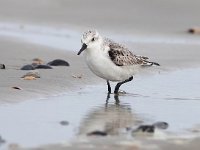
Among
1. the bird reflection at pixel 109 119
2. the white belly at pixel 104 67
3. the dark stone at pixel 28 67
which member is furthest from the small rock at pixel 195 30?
the bird reflection at pixel 109 119

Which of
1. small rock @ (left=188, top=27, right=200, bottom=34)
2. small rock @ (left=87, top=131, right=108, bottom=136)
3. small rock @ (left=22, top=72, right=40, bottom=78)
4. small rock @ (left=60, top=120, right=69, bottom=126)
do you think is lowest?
small rock @ (left=87, top=131, right=108, bottom=136)

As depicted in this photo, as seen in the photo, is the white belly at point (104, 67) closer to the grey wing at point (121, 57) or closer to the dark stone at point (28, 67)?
the grey wing at point (121, 57)

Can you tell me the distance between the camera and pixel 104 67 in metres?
9.19

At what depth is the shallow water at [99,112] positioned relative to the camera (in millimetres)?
6809

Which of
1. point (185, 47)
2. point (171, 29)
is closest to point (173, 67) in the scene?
point (185, 47)

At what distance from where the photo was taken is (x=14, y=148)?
603 centimetres

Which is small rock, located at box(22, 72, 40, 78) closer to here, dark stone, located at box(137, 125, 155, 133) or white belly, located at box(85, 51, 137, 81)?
white belly, located at box(85, 51, 137, 81)

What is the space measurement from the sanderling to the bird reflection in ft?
2.13

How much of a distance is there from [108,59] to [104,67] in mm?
143

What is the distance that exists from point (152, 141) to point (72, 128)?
0.92 metres

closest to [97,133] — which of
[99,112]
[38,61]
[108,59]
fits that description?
[99,112]

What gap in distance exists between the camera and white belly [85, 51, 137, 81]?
910 cm

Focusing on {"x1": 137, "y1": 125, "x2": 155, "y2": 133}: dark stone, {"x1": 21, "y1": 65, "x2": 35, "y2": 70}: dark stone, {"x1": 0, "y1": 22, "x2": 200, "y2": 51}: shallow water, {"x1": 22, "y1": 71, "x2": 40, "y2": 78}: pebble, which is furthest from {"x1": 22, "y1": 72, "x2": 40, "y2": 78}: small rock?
{"x1": 0, "y1": 22, "x2": 200, "y2": 51}: shallow water

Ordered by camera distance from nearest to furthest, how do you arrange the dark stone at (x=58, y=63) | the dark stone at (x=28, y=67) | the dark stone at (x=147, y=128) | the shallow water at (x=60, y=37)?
the dark stone at (x=147, y=128)
the dark stone at (x=28, y=67)
the dark stone at (x=58, y=63)
the shallow water at (x=60, y=37)
